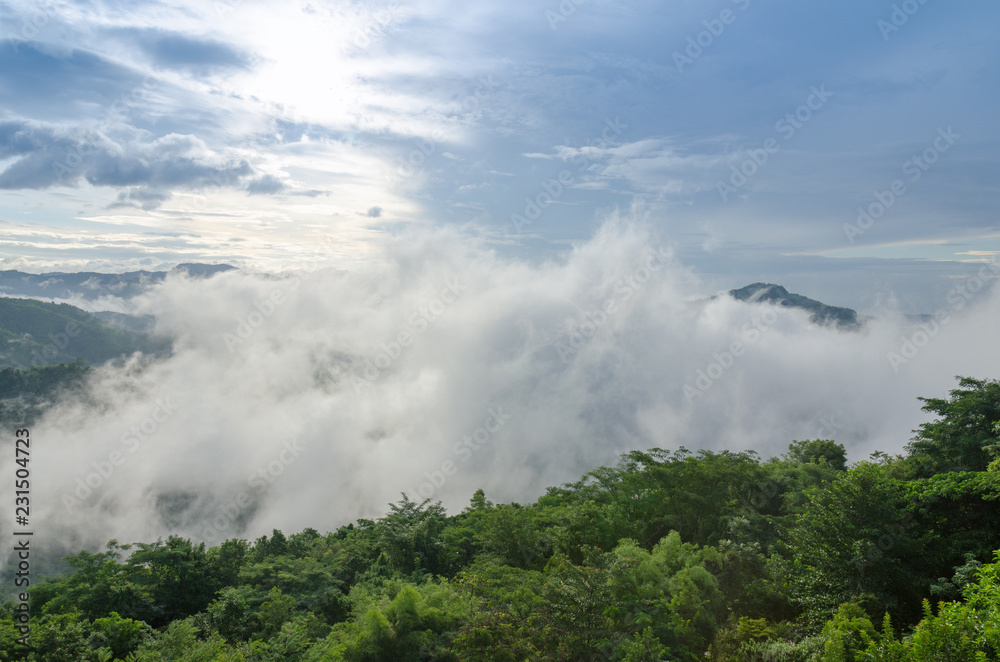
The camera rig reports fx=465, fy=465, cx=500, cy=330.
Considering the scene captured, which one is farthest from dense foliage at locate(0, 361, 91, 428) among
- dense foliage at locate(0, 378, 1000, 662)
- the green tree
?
the green tree

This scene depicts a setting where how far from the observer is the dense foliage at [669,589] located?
14086mm

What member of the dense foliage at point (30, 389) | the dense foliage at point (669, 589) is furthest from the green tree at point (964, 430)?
the dense foliage at point (30, 389)

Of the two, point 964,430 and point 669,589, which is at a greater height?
point 964,430

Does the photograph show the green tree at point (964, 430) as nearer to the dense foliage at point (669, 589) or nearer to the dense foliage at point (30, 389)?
the dense foliage at point (669, 589)

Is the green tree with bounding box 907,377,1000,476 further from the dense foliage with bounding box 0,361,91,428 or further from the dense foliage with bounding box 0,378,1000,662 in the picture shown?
the dense foliage with bounding box 0,361,91,428

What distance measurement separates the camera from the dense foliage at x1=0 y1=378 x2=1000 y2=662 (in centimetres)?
1409

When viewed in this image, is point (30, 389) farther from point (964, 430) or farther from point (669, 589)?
point (964, 430)

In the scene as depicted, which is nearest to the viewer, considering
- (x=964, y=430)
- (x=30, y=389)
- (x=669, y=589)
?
(x=669, y=589)

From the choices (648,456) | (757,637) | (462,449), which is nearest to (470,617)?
(757,637)

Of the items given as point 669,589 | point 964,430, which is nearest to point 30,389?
point 669,589

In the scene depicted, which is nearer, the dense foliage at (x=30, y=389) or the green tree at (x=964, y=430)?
the green tree at (x=964, y=430)

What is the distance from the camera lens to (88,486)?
6703 inches

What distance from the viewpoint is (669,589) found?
55.9ft

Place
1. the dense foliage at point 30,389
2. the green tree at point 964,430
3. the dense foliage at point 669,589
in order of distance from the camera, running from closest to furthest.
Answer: the dense foliage at point 669,589, the green tree at point 964,430, the dense foliage at point 30,389
